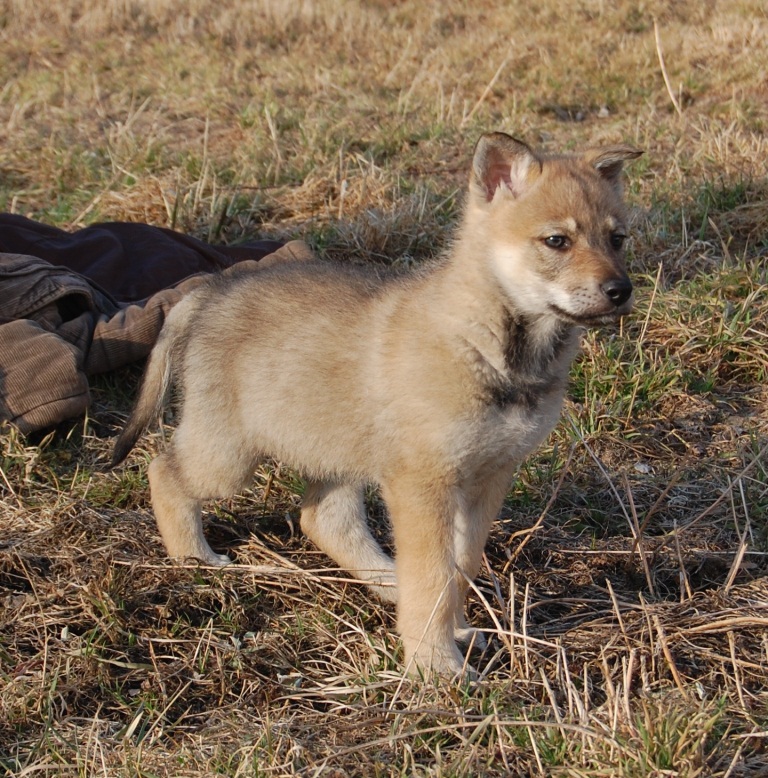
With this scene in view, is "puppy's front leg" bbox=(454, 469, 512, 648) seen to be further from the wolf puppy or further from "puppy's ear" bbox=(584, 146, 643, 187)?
"puppy's ear" bbox=(584, 146, 643, 187)

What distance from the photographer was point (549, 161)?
136 inches

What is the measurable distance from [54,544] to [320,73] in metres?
6.04

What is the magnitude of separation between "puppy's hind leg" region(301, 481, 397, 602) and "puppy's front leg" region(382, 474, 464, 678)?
587mm

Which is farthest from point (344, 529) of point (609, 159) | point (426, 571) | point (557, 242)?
point (609, 159)

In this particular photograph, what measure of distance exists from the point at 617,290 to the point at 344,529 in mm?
1505

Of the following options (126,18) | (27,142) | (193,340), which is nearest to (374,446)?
(193,340)

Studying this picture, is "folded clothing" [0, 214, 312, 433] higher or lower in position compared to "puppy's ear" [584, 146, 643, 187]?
lower

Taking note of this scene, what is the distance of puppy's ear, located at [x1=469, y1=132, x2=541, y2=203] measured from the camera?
332 cm

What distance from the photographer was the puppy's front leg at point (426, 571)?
3.24m

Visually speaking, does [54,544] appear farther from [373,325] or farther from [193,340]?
[373,325]

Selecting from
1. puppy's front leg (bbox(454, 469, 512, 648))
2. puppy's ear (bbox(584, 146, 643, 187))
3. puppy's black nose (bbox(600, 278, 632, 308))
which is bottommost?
puppy's front leg (bbox(454, 469, 512, 648))

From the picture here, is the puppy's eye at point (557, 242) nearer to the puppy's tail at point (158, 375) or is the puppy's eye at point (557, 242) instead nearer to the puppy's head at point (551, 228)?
the puppy's head at point (551, 228)

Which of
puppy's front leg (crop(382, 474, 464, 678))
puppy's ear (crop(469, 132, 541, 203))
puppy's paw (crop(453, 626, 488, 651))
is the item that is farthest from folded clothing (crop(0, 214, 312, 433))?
puppy's paw (crop(453, 626, 488, 651))

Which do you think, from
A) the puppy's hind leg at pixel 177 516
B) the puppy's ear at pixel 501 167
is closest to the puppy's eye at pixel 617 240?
the puppy's ear at pixel 501 167
